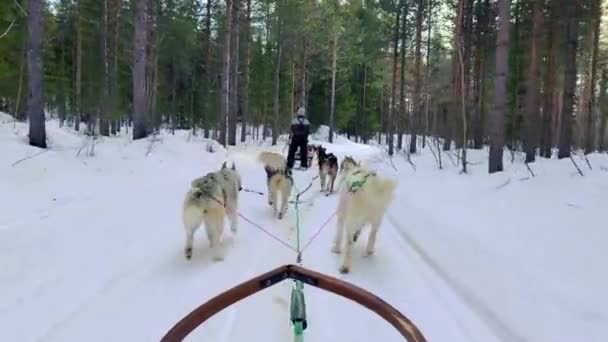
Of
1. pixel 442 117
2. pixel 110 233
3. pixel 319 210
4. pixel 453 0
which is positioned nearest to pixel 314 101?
pixel 442 117

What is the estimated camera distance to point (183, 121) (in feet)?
129

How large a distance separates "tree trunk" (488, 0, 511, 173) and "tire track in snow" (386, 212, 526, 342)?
6.56 metres

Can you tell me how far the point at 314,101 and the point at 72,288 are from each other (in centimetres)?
4241

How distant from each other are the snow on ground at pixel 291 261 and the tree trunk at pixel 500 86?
7.47ft

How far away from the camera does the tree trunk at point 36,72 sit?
32.7 feet

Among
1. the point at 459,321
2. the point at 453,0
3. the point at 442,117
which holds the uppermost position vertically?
the point at 453,0

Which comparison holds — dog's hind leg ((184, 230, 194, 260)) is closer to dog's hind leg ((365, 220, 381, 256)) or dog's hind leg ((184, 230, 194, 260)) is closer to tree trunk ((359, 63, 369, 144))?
dog's hind leg ((365, 220, 381, 256))

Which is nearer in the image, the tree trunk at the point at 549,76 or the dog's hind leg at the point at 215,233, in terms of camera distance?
the dog's hind leg at the point at 215,233

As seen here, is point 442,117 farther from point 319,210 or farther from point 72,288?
point 72,288

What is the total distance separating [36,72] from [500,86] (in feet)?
35.4

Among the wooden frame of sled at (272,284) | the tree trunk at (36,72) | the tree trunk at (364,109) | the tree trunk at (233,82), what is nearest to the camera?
the wooden frame of sled at (272,284)

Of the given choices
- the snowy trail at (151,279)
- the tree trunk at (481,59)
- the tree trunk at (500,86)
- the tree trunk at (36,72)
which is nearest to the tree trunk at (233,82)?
the tree trunk at (481,59)

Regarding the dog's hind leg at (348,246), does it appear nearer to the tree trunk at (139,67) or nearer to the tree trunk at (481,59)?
the tree trunk at (139,67)

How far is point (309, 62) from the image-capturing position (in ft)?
118
